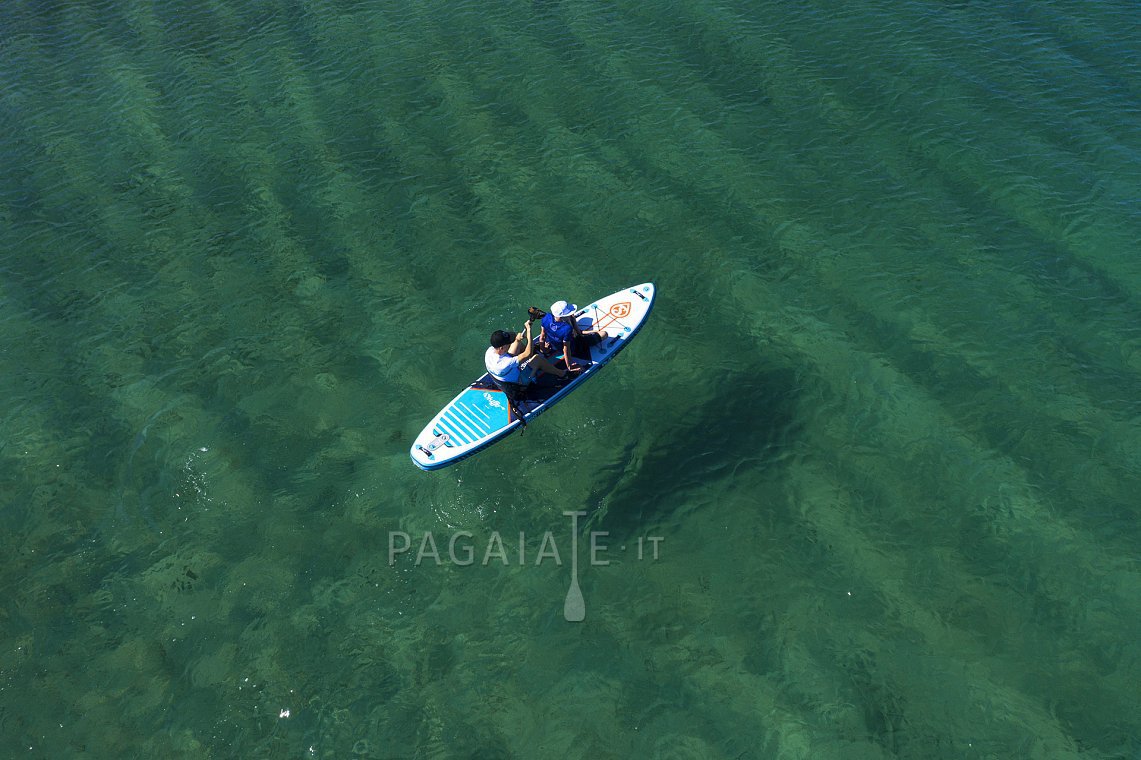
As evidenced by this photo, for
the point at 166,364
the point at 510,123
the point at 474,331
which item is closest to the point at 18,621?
the point at 166,364

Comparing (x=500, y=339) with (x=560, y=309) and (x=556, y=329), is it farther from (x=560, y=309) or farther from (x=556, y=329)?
(x=560, y=309)

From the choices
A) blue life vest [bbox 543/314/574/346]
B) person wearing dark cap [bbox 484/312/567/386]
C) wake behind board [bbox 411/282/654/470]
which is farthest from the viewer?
blue life vest [bbox 543/314/574/346]

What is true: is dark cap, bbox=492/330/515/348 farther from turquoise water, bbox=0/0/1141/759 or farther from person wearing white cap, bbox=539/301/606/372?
turquoise water, bbox=0/0/1141/759

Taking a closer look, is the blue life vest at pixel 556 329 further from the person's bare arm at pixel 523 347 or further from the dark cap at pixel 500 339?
the dark cap at pixel 500 339

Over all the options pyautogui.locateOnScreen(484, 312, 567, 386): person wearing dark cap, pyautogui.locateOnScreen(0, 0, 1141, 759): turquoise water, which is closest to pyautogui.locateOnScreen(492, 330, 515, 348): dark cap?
pyautogui.locateOnScreen(484, 312, 567, 386): person wearing dark cap

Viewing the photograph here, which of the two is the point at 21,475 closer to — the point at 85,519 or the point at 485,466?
the point at 85,519

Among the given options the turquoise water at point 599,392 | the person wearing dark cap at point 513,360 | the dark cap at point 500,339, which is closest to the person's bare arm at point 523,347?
the person wearing dark cap at point 513,360

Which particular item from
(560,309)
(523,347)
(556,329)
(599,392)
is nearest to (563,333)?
(556,329)
